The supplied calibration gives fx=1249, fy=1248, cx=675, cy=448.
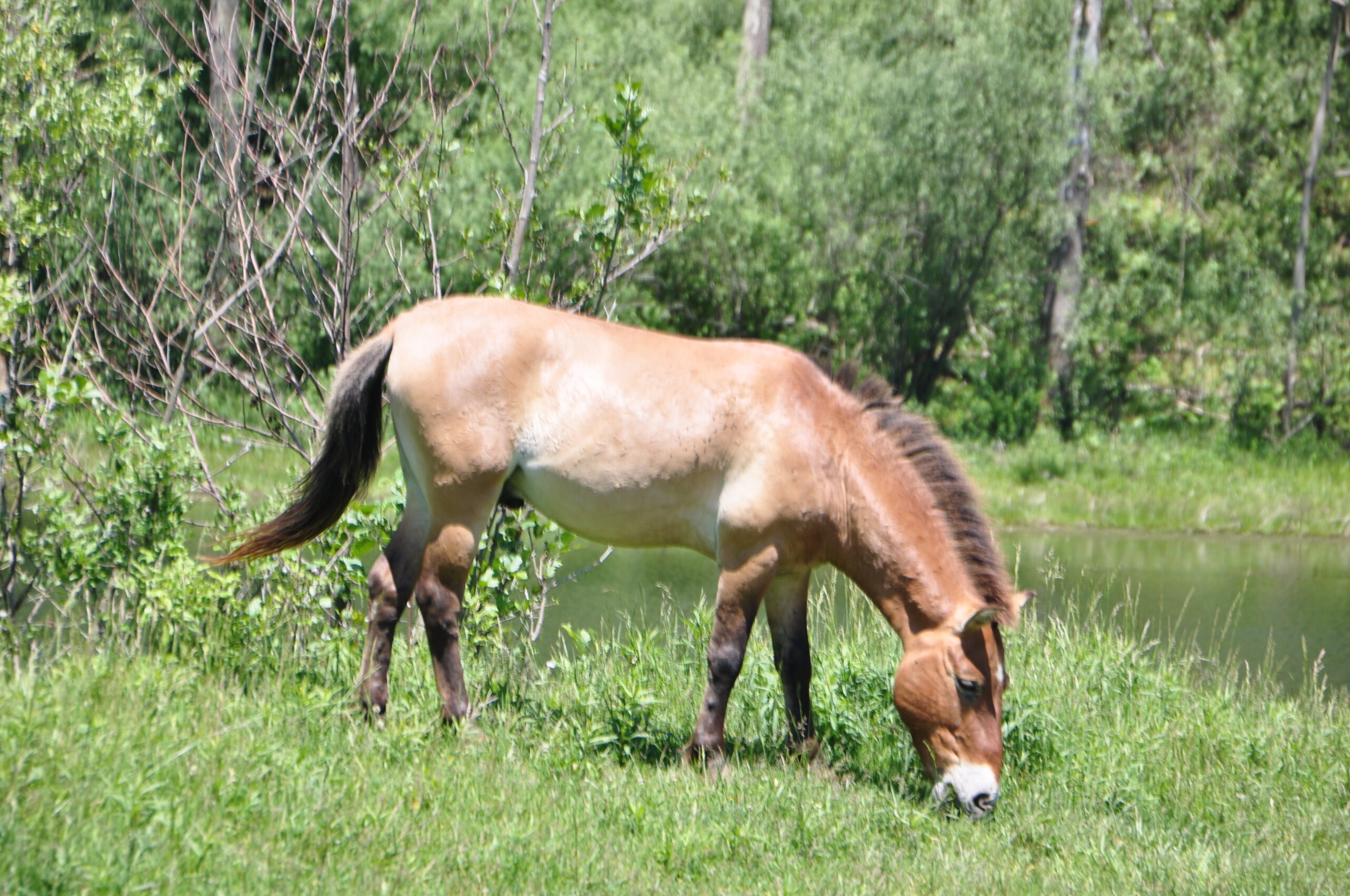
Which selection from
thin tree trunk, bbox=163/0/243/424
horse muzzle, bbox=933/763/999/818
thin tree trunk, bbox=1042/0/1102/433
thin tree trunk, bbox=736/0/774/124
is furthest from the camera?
thin tree trunk, bbox=736/0/774/124

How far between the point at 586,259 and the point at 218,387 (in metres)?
9.54

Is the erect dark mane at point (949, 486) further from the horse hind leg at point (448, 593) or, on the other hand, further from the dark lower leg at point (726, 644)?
the horse hind leg at point (448, 593)

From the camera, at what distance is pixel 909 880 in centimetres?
420

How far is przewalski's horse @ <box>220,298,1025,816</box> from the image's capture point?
5008 mm

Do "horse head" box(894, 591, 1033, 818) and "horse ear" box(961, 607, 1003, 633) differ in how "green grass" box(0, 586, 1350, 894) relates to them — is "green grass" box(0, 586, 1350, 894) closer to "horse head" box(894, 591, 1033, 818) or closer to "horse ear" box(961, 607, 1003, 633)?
"horse head" box(894, 591, 1033, 818)

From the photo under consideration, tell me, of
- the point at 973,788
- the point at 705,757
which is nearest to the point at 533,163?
the point at 705,757

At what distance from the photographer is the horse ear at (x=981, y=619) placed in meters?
4.80

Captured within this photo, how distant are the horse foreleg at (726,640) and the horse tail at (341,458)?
1.62 meters

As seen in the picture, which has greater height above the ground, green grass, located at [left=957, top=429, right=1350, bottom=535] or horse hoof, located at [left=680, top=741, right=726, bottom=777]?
horse hoof, located at [left=680, top=741, right=726, bottom=777]

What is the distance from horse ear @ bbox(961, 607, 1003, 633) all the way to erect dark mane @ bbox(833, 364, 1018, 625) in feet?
0.40

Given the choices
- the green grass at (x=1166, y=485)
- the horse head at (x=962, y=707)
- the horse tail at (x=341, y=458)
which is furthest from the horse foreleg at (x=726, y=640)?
the green grass at (x=1166, y=485)

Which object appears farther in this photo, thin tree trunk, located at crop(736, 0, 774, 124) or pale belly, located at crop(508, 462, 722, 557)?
thin tree trunk, located at crop(736, 0, 774, 124)

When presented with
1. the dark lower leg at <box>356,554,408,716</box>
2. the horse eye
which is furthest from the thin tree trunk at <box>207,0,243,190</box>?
the horse eye

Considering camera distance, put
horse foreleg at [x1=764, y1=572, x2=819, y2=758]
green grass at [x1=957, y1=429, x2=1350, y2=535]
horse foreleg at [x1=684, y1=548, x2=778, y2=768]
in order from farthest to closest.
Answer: green grass at [x1=957, y1=429, x2=1350, y2=535] → horse foreleg at [x1=764, y1=572, x2=819, y2=758] → horse foreleg at [x1=684, y1=548, x2=778, y2=768]
